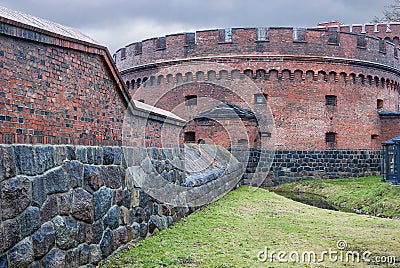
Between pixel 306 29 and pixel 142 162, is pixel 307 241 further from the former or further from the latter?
pixel 306 29

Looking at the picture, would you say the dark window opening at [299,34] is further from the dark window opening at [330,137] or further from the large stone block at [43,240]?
the large stone block at [43,240]

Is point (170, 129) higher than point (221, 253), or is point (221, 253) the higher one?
point (170, 129)

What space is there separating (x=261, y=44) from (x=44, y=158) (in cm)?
1605

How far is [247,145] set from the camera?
56.7ft

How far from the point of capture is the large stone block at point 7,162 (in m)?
3.66

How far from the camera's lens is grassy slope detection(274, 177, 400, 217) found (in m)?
12.1

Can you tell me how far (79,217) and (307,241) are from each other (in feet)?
11.7

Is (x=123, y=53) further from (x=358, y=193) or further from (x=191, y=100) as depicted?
(x=358, y=193)

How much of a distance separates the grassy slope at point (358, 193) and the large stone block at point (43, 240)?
926 centimetres

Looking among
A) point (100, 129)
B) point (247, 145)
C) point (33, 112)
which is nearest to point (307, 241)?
point (100, 129)

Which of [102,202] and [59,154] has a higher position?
[59,154]

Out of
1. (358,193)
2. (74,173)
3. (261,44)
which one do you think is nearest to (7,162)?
(74,173)

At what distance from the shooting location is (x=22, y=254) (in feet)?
12.4

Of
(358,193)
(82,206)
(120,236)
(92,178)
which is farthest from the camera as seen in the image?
(358,193)
